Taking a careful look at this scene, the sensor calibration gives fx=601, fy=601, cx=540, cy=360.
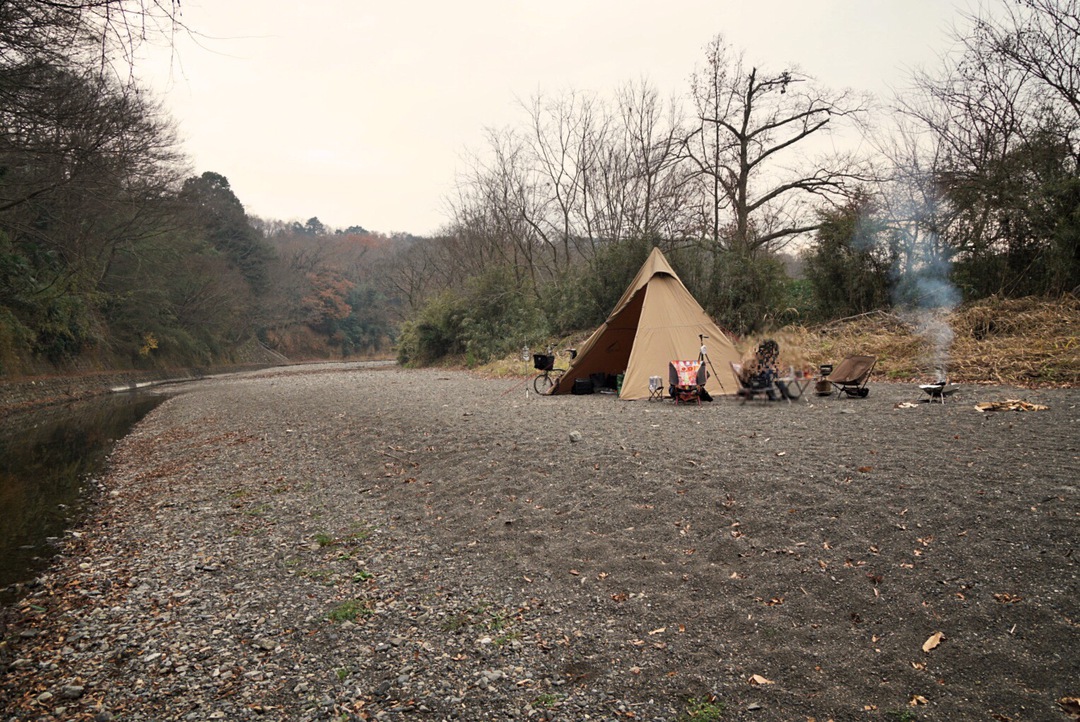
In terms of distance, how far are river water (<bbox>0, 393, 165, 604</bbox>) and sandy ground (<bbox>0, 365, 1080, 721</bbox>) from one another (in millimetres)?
483

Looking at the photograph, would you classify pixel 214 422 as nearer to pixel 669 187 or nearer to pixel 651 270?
pixel 651 270

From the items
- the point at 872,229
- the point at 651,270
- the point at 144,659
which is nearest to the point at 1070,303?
the point at 872,229

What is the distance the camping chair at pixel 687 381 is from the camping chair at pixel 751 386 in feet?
1.98

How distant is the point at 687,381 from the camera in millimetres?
10406

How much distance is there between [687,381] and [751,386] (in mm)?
1049

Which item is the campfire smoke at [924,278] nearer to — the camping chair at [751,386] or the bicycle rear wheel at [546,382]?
the camping chair at [751,386]

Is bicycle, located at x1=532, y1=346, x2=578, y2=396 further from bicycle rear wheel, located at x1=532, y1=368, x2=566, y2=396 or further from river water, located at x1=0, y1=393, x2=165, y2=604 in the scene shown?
river water, located at x1=0, y1=393, x2=165, y2=604

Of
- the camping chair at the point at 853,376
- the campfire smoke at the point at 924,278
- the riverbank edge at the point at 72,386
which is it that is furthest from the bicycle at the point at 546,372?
the riverbank edge at the point at 72,386

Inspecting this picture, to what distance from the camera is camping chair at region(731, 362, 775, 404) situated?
1001 centimetres

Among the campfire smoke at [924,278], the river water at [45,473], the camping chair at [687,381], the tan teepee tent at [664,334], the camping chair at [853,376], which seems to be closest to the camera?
the river water at [45,473]

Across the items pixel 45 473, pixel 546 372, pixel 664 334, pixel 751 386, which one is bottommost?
pixel 45 473

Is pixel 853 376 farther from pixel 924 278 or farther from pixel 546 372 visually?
pixel 924 278

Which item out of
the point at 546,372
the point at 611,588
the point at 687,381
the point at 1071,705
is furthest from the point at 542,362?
the point at 1071,705

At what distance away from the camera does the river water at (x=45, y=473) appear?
626cm
